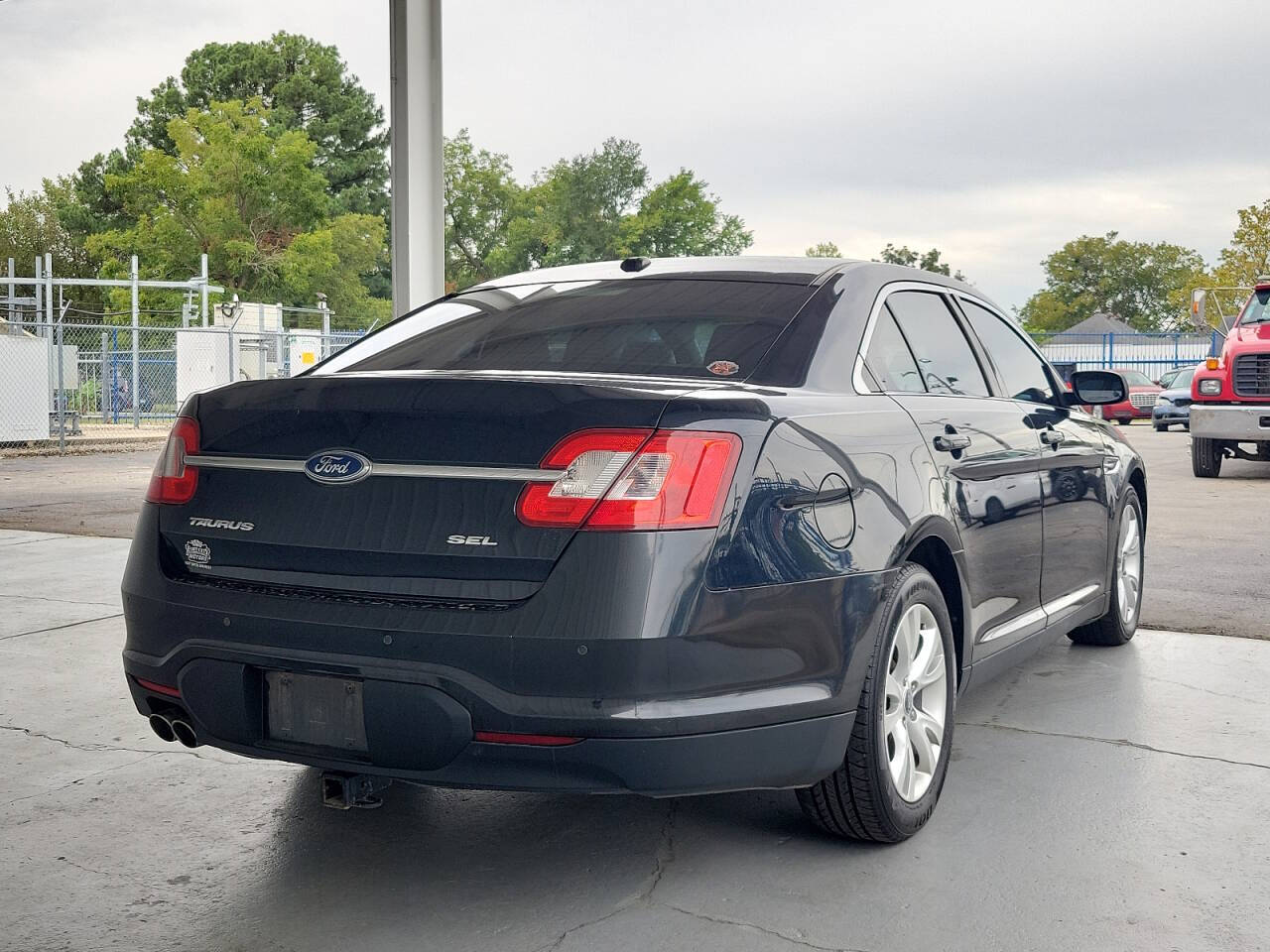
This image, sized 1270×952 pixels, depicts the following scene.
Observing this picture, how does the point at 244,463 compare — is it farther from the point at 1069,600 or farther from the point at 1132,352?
the point at 1132,352

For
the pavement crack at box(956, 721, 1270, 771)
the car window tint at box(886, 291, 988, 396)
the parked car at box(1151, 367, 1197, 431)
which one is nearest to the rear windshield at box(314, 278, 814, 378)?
the car window tint at box(886, 291, 988, 396)

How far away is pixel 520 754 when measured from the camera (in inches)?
108

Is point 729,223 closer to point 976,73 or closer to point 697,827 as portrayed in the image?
point 976,73

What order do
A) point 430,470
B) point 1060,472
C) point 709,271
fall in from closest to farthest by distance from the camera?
point 430,470
point 709,271
point 1060,472

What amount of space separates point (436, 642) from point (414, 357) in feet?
4.19

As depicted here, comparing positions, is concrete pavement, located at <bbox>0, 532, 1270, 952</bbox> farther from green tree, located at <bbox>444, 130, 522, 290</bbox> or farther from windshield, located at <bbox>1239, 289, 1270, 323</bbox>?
green tree, located at <bbox>444, 130, 522, 290</bbox>

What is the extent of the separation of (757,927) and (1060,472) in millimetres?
2340

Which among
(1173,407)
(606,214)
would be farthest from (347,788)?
(606,214)

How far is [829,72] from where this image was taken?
90.1m

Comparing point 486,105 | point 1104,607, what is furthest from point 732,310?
point 486,105

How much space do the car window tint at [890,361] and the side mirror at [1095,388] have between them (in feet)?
5.27

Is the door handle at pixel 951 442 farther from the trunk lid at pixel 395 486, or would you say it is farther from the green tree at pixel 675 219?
the green tree at pixel 675 219

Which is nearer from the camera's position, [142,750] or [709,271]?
[709,271]

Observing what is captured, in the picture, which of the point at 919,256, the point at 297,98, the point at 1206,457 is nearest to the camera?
the point at 1206,457
